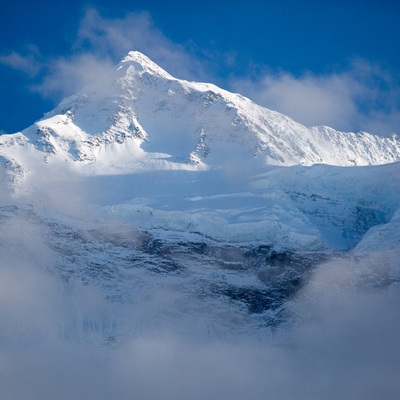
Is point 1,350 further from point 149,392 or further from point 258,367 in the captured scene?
point 258,367

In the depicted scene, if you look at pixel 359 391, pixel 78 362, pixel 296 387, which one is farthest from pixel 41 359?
pixel 359 391

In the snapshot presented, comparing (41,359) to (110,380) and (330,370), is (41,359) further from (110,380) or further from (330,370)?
(330,370)

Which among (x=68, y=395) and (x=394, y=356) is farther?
(x=394, y=356)

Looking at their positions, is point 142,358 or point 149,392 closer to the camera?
point 149,392

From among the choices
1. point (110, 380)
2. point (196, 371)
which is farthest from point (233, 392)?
point (110, 380)

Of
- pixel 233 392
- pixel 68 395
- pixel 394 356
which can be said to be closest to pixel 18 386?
pixel 68 395

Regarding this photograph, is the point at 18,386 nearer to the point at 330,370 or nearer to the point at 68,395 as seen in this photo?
the point at 68,395

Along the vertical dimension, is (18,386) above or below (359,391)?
above
